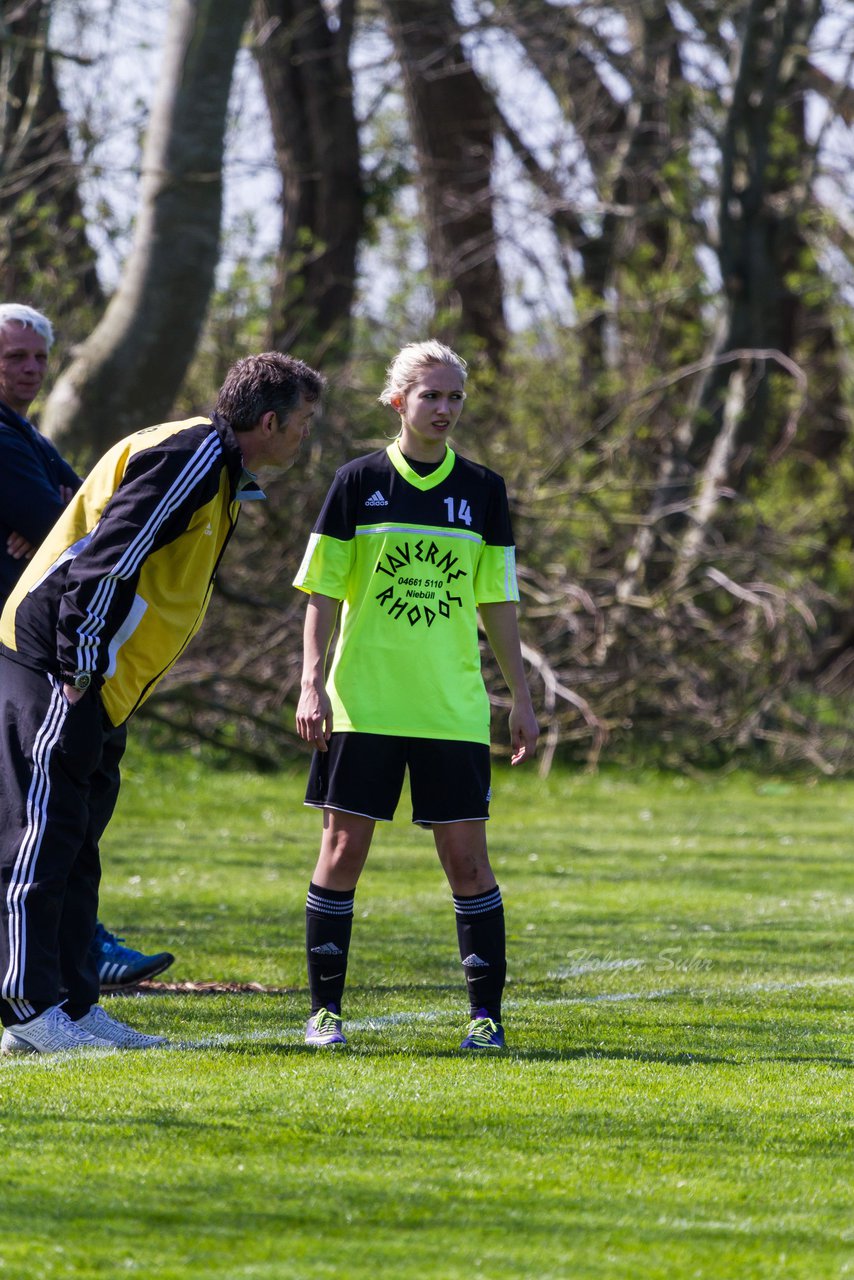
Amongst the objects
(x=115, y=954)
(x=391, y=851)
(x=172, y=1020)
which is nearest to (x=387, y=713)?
(x=172, y=1020)

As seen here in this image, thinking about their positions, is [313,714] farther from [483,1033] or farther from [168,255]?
[168,255]

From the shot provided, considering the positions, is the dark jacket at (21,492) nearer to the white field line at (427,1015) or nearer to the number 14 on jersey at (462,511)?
the number 14 on jersey at (462,511)

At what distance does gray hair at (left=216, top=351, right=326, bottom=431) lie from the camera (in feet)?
17.1

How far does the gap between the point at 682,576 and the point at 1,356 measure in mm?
10612

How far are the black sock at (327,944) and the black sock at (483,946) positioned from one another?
34cm

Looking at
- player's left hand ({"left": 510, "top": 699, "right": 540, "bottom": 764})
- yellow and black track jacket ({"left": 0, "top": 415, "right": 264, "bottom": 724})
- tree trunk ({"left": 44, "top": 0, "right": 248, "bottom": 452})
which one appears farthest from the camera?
tree trunk ({"left": 44, "top": 0, "right": 248, "bottom": 452})

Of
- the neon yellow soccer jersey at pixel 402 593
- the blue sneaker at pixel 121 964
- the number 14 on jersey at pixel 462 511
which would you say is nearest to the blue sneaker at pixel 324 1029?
the neon yellow soccer jersey at pixel 402 593

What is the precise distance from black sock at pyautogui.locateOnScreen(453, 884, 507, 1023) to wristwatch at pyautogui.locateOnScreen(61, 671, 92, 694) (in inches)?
49.2

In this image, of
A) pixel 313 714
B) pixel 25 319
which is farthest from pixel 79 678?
pixel 25 319

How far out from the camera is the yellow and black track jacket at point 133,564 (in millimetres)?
5031

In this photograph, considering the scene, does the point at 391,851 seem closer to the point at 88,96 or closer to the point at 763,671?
the point at 763,671

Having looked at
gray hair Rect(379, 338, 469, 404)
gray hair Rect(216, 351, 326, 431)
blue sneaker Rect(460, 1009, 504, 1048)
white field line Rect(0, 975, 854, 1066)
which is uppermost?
gray hair Rect(379, 338, 469, 404)

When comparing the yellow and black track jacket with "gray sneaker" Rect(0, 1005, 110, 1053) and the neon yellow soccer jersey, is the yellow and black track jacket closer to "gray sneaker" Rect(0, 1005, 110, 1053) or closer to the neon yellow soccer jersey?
the neon yellow soccer jersey

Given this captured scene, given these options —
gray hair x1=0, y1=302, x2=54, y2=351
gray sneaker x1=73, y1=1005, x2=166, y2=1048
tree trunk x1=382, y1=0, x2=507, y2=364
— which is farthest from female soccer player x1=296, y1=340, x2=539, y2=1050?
tree trunk x1=382, y1=0, x2=507, y2=364
